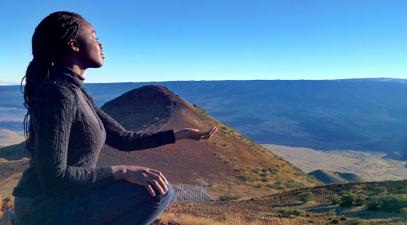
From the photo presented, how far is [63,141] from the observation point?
2.47 meters

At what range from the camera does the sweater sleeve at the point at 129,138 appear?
318 cm

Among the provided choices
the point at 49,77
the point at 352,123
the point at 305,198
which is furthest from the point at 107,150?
Answer: the point at 352,123

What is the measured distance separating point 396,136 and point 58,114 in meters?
154

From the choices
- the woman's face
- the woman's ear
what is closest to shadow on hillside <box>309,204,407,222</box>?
the woman's face

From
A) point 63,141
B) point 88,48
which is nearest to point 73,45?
point 88,48

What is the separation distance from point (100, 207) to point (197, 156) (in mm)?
34118

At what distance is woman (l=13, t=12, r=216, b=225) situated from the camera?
2.47 metres

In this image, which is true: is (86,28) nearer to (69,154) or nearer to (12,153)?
(69,154)

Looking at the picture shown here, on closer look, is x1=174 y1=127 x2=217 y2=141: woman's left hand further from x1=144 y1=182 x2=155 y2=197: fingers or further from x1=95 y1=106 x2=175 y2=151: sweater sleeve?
x1=144 y1=182 x2=155 y2=197: fingers

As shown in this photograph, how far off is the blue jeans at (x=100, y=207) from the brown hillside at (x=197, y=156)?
26.8 metres

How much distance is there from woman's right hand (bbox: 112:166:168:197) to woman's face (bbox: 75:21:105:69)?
1.83 ft

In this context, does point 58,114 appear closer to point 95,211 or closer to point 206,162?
point 95,211

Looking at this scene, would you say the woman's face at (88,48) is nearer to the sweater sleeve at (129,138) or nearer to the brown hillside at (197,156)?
the sweater sleeve at (129,138)

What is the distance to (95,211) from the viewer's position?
2555mm
